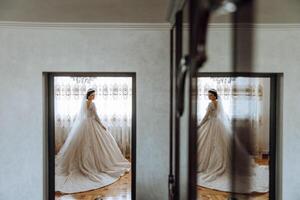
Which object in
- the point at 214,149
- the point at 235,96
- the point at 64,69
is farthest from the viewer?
the point at 64,69

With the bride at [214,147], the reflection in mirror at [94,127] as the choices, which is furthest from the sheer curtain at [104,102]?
the bride at [214,147]

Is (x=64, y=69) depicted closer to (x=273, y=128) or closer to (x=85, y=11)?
(x=85, y=11)

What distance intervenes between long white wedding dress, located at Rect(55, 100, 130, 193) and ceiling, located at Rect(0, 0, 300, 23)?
889 millimetres

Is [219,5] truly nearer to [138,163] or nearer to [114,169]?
[138,163]

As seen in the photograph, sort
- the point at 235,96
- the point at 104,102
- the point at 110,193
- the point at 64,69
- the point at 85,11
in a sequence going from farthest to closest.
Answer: the point at 110,193, the point at 104,102, the point at 64,69, the point at 85,11, the point at 235,96

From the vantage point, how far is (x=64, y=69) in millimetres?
3084

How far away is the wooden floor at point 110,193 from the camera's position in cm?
331

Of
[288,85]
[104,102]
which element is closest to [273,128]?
[288,85]

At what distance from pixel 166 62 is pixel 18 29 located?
1.46 meters

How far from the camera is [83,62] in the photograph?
3092 mm

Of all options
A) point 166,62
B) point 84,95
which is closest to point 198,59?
point 166,62

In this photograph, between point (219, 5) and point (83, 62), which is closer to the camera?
point (219, 5)

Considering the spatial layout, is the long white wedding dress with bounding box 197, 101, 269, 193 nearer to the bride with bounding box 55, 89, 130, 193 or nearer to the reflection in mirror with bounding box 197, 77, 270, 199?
the reflection in mirror with bounding box 197, 77, 270, 199

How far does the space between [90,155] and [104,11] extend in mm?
1439
